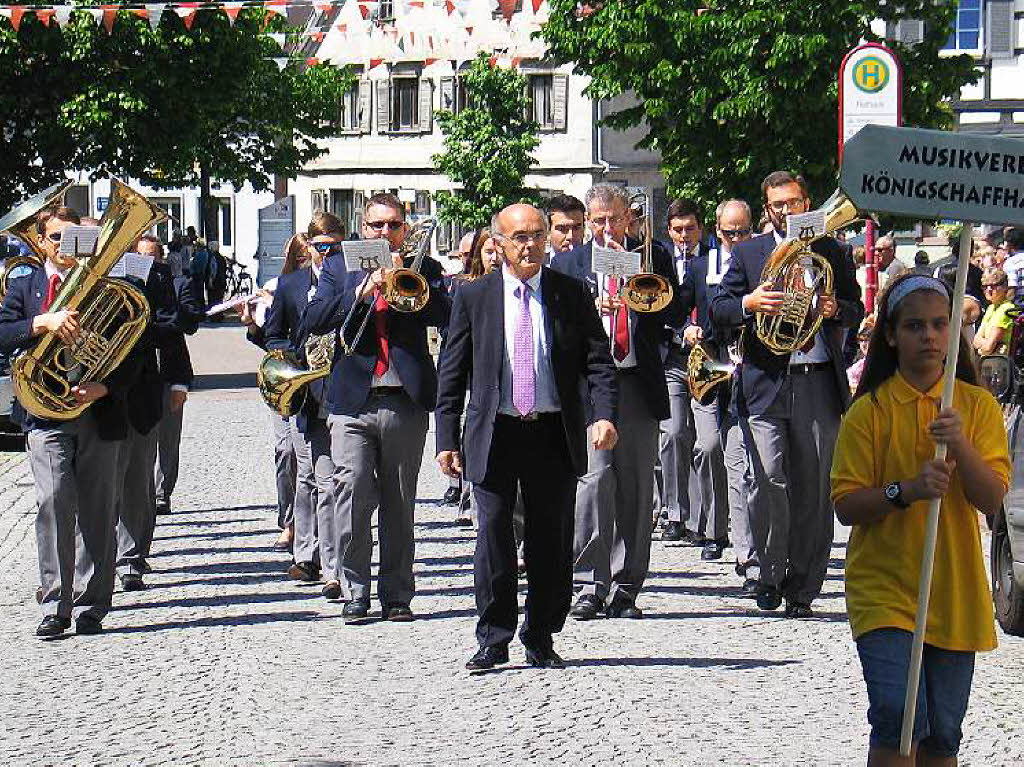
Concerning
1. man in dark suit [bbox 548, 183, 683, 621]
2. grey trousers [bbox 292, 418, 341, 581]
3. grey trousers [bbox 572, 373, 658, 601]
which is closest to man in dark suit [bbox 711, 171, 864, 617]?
man in dark suit [bbox 548, 183, 683, 621]

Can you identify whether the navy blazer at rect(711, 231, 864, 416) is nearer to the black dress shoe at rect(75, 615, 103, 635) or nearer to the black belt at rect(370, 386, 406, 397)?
the black belt at rect(370, 386, 406, 397)

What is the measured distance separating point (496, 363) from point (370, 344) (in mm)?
1681

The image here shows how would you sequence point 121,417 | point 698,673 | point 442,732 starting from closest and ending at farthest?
point 442,732 < point 698,673 < point 121,417

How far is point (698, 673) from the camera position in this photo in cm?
878

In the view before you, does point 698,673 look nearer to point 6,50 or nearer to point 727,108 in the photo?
point 6,50

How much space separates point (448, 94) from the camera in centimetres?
6194

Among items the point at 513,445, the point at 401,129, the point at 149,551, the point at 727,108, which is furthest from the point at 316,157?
the point at 513,445

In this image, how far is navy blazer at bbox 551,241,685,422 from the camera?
10508mm

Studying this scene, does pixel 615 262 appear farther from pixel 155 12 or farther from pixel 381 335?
pixel 155 12

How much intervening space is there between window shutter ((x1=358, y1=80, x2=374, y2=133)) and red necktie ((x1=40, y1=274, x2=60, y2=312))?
178ft

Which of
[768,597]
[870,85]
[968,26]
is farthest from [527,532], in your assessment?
[968,26]

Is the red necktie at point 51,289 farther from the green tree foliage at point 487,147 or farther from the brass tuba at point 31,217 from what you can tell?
the green tree foliage at point 487,147

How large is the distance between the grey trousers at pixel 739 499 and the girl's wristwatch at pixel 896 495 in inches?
221

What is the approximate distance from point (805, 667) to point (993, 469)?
136 inches
